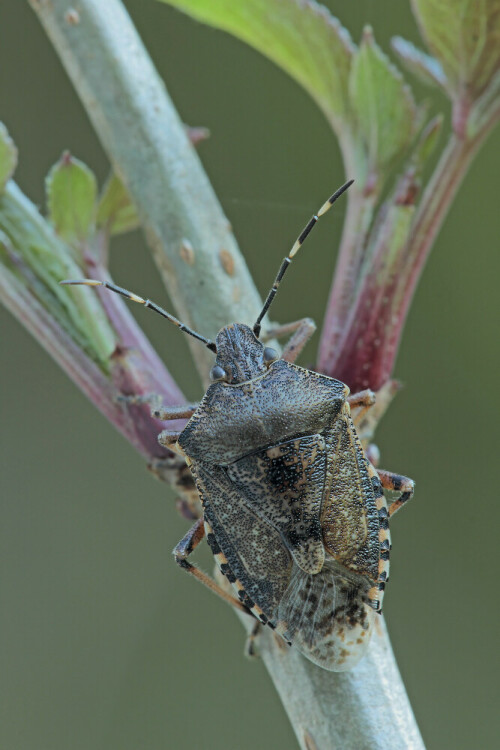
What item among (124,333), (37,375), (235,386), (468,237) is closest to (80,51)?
(124,333)

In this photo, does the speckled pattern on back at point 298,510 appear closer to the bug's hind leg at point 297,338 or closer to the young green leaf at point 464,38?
the bug's hind leg at point 297,338

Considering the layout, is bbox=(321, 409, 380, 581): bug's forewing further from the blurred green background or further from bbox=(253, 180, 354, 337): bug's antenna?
the blurred green background

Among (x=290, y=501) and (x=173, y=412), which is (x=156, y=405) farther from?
(x=290, y=501)

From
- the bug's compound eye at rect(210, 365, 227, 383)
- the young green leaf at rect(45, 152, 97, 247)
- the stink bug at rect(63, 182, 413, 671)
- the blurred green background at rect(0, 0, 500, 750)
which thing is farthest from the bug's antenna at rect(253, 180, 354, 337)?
the blurred green background at rect(0, 0, 500, 750)

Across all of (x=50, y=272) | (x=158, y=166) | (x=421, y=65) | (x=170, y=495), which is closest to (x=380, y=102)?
(x=421, y=65)

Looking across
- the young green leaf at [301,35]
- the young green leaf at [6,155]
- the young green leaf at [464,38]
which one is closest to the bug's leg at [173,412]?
the young green leaf at [6,155]

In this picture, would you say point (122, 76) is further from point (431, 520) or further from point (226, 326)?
point (431, 520)
